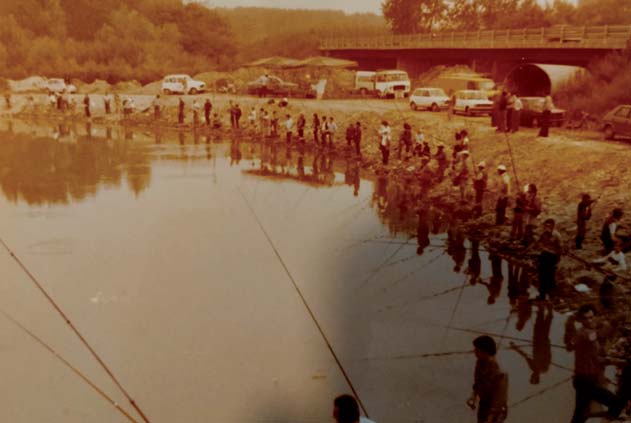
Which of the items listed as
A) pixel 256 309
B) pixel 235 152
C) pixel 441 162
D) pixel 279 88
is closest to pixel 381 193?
pixel 441 162

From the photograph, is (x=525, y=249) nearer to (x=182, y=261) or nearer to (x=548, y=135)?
(x=182, y=261)

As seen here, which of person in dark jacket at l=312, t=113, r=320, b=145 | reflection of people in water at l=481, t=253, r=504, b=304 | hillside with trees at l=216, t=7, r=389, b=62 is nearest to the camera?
reflection of people in water at l=481, t=253, r=504, b=304

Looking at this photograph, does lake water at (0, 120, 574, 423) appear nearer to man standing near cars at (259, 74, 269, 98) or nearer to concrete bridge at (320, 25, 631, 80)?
concrete bridge at (320, 25, 631, 80)

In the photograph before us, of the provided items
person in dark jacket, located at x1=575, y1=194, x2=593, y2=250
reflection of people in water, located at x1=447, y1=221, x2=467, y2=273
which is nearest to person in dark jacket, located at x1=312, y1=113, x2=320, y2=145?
reflection of people in water, located at x1=447, y1=221, x2=467, y2=273

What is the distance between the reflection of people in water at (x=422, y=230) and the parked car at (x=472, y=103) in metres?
11.7

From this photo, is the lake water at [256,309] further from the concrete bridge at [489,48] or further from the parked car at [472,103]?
the concrete bridge at [489,48]

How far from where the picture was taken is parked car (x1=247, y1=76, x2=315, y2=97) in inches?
1554

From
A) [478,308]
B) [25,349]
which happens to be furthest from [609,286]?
[25,349]

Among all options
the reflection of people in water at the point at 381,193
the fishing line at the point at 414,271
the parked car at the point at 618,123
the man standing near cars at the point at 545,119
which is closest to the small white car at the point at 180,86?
the reflection of people in water at the point at 381,193

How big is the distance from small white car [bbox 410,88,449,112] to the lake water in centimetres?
1228

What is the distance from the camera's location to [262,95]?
40.2 metres

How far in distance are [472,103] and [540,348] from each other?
20173 mm

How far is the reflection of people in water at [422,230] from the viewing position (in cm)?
1377

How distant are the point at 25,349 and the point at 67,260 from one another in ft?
13.0
